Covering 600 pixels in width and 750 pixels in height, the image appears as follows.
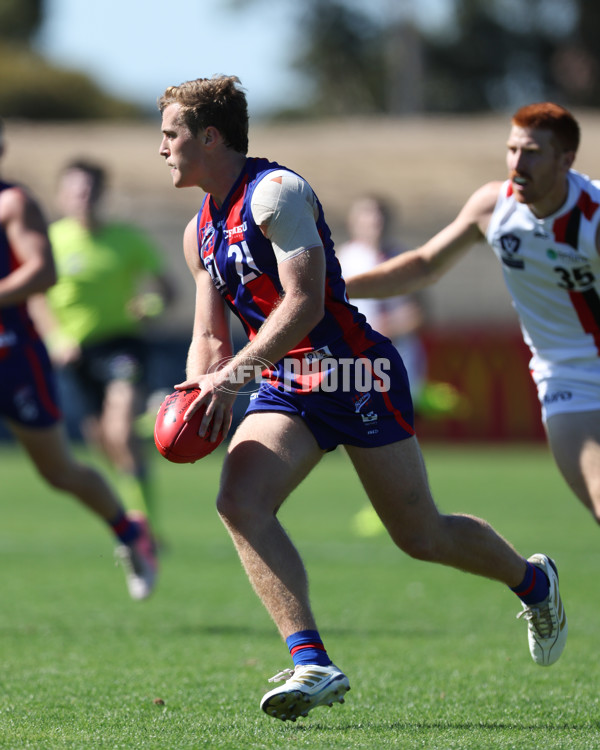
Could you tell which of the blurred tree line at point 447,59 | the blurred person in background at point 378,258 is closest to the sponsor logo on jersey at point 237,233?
the blurred person in background at point 378,258

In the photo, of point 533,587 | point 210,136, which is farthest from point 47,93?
point 533,587

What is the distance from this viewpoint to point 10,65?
180 feet

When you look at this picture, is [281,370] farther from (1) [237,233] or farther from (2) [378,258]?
(2) [378,258]

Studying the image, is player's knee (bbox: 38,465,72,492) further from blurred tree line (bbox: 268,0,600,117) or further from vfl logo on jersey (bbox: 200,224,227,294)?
blurred tree line (bbox: 268,0,600,117)

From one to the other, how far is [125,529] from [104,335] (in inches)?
114

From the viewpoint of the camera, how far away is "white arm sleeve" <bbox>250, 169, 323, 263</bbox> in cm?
432

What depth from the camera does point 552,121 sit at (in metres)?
5.32

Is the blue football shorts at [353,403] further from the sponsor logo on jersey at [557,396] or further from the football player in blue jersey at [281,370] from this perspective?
the sponsor logo on jersey at [557,396]

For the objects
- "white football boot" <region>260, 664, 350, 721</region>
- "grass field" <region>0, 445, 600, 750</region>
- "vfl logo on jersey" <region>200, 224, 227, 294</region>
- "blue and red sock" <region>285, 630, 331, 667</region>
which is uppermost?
"vfl logo on jersey" <region>200, 224, 227, 294</region>

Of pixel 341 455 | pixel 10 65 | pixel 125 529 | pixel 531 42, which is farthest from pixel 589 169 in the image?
pixel 125 529

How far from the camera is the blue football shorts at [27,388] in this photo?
6652 millimetres

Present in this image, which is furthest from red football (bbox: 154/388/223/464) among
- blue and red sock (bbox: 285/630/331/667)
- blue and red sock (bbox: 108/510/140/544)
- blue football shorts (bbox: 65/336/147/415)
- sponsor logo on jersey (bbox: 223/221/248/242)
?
blue football shorts (bbox: 65/336/147/415)

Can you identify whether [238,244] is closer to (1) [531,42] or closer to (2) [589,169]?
(2) [589,169]

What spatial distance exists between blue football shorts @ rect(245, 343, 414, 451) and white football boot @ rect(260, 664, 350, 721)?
0.79 metres
